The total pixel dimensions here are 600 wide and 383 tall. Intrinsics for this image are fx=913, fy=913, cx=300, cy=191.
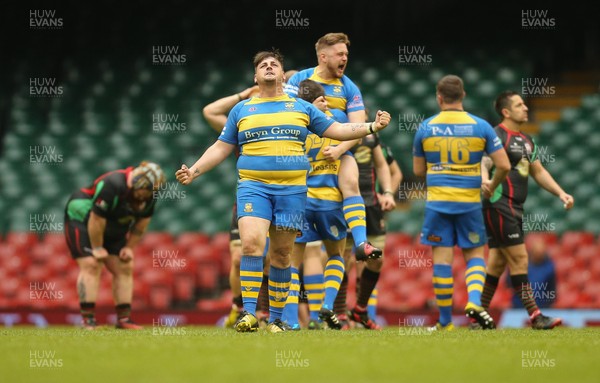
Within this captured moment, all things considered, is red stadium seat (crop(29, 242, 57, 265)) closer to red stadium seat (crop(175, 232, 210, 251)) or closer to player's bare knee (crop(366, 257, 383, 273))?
red stadium seat (crop(175, 232, 210, 251))

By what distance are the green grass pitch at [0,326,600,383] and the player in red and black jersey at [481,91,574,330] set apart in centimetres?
195

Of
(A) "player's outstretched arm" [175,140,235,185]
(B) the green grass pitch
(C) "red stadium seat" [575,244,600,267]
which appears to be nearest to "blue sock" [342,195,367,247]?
(B) the green grass pitch

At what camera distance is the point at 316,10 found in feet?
65.7

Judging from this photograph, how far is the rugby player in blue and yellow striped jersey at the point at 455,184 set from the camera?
346 inches

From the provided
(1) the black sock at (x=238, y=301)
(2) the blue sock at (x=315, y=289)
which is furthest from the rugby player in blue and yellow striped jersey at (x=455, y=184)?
(1) the black sock at (x=238, y=301)

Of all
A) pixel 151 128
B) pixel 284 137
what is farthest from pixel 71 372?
pixel 151 128

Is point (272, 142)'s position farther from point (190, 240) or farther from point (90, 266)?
point (190, 240)

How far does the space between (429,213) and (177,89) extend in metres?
11.2

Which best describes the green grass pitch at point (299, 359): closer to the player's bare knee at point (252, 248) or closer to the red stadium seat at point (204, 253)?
the player's bare knee at point (252, 248)

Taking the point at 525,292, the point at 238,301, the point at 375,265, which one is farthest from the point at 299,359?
the point at 238,301

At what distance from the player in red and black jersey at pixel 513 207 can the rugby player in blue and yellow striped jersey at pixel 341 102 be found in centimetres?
147

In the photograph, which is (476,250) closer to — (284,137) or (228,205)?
(284,137)

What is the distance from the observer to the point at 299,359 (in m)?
5.39

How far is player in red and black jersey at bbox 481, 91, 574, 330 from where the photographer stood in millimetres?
9117
